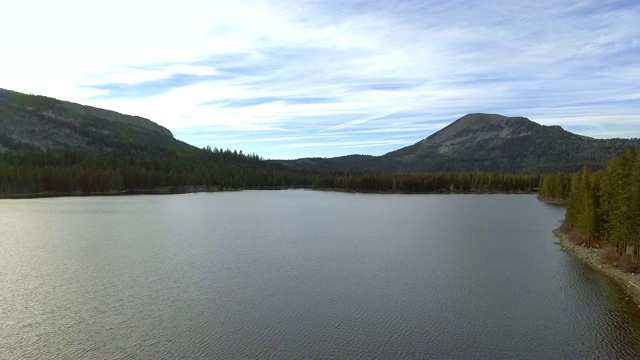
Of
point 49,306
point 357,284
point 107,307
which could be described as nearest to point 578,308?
point 357,284

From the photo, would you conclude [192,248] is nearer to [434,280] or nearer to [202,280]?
[202,280]

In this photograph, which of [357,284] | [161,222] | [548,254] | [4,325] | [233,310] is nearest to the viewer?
[4,325]

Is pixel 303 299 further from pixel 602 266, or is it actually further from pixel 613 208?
pixel 613 208

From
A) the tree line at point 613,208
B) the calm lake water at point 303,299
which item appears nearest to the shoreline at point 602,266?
the calm lake water at point 303,299

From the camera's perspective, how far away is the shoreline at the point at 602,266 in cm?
4234

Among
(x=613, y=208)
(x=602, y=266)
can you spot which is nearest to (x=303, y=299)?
(x=602, y=266)

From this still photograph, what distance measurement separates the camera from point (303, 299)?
130ft

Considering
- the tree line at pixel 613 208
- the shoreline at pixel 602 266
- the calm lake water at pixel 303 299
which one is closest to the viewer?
the calm lake water at pixel 303 299

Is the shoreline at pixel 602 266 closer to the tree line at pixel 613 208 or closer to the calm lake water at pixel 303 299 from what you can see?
the calm lake water at pixel 303 299

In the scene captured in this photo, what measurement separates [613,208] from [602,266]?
9212 millimetres

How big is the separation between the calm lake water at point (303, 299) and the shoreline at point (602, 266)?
3.76 feet

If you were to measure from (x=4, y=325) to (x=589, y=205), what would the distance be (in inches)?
2606

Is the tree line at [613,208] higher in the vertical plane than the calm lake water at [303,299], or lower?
higher

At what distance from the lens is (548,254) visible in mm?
61375
